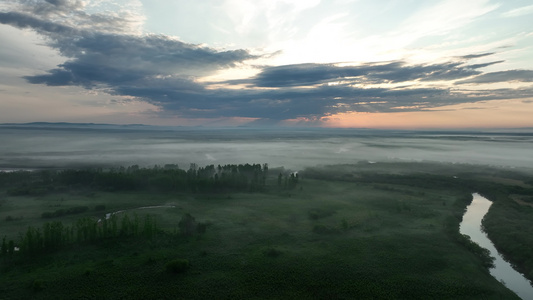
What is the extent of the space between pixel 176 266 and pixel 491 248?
78740mm

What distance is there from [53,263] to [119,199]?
5714 centimetres

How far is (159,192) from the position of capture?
430 feet

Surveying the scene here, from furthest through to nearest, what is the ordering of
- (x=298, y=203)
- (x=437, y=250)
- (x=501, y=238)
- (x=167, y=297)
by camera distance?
(x=298, y=203), (x=501, y=238), (x=437, y=250), (x=167, y=297)

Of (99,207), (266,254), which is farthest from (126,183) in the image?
(266,254)

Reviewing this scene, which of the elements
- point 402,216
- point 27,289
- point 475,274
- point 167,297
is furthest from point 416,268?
point 27,289

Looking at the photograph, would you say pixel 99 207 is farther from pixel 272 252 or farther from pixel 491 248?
pixel 491 248

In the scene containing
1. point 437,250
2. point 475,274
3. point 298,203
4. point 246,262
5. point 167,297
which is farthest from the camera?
point 298,203

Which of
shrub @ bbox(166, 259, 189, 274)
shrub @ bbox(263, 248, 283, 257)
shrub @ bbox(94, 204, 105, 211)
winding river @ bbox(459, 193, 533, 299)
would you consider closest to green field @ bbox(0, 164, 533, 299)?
shrub @ bbox(263, 248, 283, 257)

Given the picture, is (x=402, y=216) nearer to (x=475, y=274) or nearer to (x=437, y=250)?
(x=437, y=250)

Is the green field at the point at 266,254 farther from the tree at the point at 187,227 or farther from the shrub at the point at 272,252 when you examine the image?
the tree at the point at 187,227

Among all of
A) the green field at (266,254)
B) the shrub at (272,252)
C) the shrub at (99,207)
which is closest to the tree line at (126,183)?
the green field at (266,254)

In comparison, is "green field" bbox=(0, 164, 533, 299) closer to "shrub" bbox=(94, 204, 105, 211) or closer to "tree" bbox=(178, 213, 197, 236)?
"shrub" bbox=(94, 204, 105, 211)

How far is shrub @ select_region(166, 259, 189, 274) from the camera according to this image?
59188mm

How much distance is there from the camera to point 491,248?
75750mm
